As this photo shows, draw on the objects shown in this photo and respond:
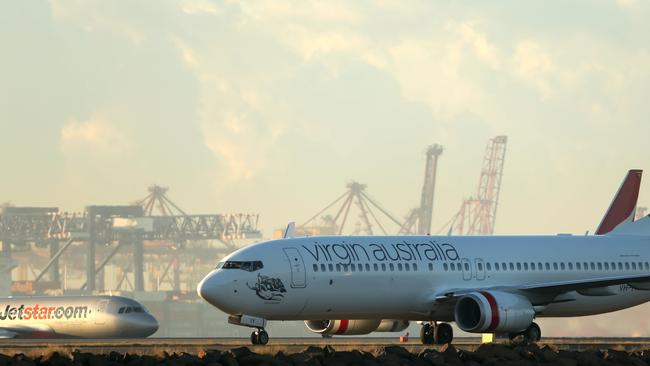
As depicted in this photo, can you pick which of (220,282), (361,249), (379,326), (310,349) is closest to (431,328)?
(379,326)

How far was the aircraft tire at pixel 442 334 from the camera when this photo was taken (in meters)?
50.1

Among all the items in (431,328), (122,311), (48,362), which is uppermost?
(122,311)

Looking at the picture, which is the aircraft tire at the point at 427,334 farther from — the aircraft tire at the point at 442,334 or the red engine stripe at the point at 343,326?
the red engine stripe at the point at 343,326

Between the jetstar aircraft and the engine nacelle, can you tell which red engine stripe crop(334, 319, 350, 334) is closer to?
the engine nacelle

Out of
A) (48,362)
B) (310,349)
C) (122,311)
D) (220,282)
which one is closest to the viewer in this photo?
(48,362)

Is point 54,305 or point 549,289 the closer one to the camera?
point 549,289

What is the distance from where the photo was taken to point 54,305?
7412 centimetres

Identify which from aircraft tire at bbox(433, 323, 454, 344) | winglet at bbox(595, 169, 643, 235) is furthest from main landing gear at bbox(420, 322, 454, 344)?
winglet at bbox(595, 169, 643, 235)

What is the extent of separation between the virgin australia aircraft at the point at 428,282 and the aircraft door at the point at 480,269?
0.03 metres

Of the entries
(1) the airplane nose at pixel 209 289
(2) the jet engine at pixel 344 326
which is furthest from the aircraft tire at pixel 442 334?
(1) the airplane nose at pixel 209 289

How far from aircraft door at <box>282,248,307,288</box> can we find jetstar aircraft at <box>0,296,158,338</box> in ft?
88.9

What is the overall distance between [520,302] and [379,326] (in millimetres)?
5766

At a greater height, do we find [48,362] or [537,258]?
[537,258]

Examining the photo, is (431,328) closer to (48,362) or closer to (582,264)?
(582,264)
